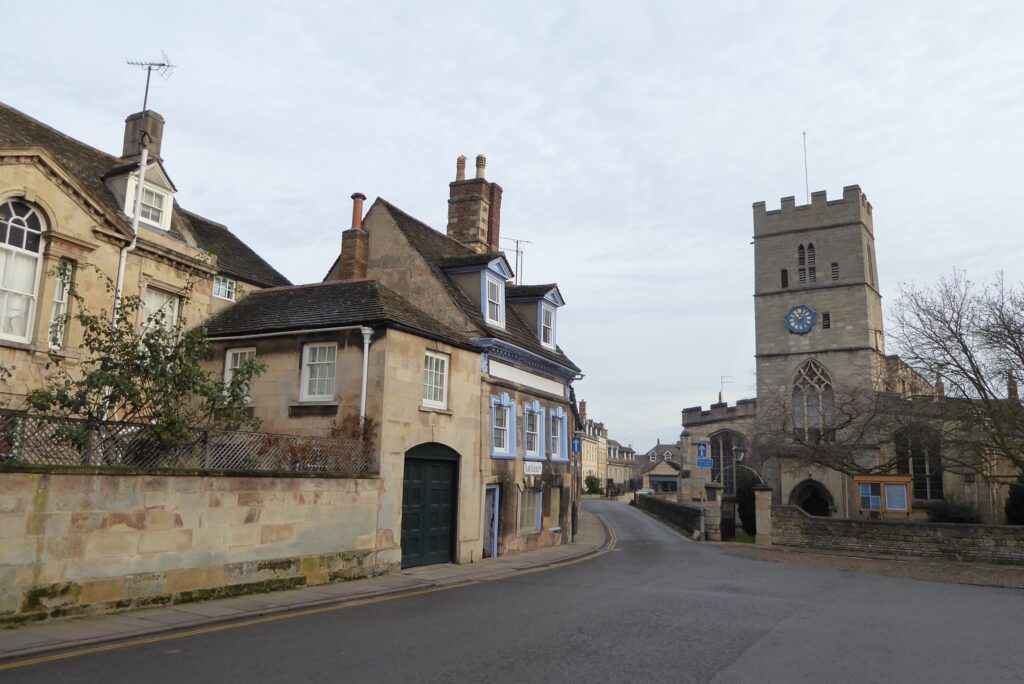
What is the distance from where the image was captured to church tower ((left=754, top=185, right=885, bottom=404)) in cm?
4916

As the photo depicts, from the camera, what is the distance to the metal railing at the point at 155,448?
10.5 metres

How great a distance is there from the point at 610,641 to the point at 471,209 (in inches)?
830

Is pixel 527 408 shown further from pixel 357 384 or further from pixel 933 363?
pixel 933 363

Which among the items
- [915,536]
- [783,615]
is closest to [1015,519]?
[915,536]

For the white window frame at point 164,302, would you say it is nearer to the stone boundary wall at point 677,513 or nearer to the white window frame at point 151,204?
the white window frame at point 151,204

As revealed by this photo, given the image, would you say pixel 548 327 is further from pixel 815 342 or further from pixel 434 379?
pixel 815 342

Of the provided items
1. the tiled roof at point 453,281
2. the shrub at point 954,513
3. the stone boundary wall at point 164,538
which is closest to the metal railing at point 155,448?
the stone boundary wall at point 164,538

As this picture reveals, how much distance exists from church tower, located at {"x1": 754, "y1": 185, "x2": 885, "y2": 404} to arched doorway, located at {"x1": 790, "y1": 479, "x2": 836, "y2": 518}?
20.8 ft

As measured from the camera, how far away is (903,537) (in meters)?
25.5

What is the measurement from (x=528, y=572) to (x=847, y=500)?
3225 cm

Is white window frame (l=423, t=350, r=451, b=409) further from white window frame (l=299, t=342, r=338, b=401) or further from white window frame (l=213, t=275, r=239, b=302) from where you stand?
white window frame (l=213, t=275, r=239, b=302)

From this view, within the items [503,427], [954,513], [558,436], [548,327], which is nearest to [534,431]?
[558,436]

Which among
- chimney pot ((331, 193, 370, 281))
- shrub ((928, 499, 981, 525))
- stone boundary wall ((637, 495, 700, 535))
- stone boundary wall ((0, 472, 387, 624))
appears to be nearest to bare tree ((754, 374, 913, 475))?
shrub ((928, 499, 981, 525))

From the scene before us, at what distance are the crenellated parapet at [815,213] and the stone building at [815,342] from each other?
2.7 inches
